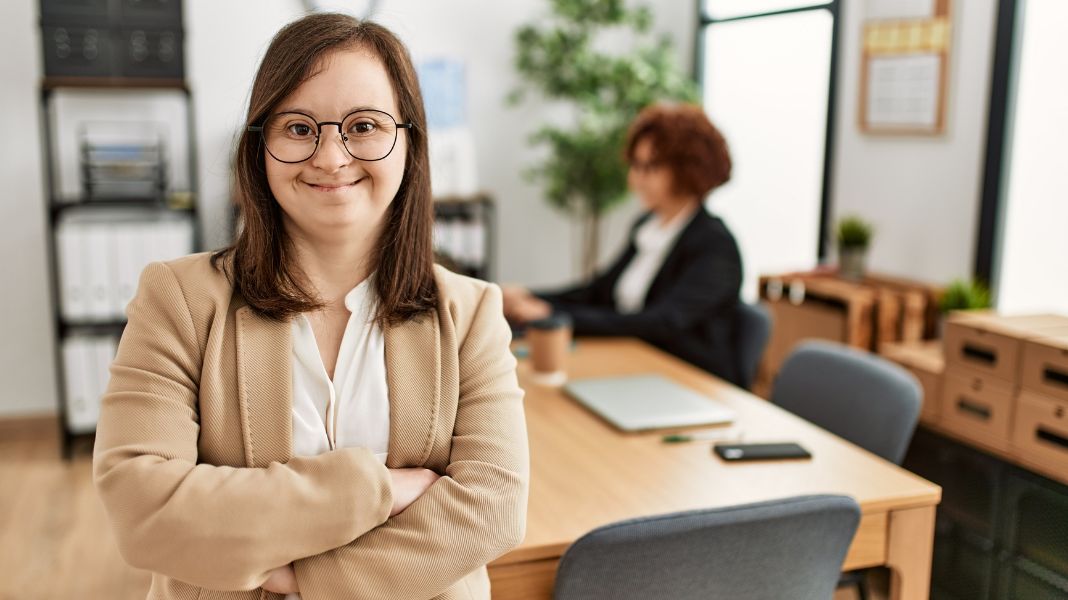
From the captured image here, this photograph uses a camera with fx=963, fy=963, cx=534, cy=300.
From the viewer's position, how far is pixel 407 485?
1236mm

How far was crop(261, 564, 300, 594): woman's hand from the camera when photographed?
1.19 m

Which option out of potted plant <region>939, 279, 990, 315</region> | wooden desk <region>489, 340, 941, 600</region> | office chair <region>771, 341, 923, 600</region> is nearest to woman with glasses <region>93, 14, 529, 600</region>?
wooden desk <region>489, 340, 941, 600</region>

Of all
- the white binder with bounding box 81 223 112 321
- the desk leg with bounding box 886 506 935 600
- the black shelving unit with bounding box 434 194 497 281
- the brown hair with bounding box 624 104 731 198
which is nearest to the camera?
the desk leg with bounding box 886 506 935 600

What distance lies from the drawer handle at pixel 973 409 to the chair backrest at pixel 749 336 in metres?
0.67

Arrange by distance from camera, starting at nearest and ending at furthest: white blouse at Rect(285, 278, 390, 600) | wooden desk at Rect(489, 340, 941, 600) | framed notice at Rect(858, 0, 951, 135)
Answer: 1. white blouse at Rect(285, 278, 390, 600)
2. wooden desk at Rect(489, 340, 941, 600)
3. framed notice at Rect(858, 0, 951, 135)

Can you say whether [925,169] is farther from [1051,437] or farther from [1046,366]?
[1051,437]

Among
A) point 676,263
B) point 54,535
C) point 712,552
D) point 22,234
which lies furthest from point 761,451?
point 22,234

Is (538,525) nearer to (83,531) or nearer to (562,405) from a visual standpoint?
(562,405)

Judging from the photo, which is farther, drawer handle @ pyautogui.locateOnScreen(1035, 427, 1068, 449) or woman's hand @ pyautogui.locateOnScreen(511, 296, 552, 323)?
woman's hand @ pyautogui.locateOnScreen(511, 296, 552, 323)

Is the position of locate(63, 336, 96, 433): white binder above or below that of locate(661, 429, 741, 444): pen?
below

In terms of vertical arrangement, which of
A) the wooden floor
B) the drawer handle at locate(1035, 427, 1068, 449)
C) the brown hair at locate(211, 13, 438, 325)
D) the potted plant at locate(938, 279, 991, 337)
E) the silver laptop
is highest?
the brown hair at locate(211, 13, 438, 325)

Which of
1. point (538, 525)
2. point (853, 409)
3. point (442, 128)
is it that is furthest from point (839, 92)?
point (538, 525)

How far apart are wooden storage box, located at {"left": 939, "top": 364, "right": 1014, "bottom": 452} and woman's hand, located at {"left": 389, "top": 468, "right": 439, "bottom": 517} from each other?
7.22ft

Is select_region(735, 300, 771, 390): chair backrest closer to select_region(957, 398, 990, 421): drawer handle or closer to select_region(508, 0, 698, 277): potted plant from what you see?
select_region(957, 398, 990, 421): drawer handle
